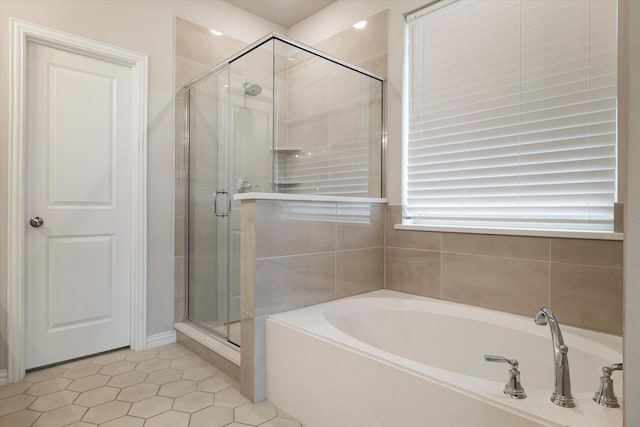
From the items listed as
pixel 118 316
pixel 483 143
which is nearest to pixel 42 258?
pixel 118 316

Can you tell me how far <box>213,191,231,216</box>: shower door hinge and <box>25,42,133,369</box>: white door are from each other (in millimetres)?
613

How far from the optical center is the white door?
2135 millimetres

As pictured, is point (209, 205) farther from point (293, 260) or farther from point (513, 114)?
point (513, 114)

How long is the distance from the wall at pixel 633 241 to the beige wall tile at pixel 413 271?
1657mm

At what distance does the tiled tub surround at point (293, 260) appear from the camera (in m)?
1.79

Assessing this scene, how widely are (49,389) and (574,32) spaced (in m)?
3.26

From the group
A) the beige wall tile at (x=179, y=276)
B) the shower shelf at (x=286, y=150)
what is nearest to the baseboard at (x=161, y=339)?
the beige wall tile at (x=179, y=276)

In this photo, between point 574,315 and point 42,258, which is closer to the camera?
point 574,315

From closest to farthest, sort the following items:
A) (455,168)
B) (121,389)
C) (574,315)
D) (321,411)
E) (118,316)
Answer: (321,411)
(574,315)
(121,389)
(455,168)
(118,316)

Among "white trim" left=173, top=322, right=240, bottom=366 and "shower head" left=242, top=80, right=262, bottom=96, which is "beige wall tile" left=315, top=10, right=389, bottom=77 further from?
"white trim" left=173, top=322, right=240, bottom=366

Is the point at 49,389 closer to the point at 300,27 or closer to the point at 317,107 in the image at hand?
the point at 317,107

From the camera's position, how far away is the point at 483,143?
202 centimetres

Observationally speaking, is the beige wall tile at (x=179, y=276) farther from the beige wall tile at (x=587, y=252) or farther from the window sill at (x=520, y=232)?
the beige wall tile at (x=587, y=252)

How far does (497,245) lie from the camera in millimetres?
1926
